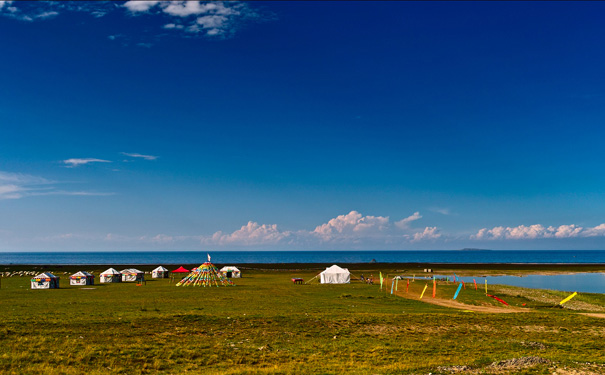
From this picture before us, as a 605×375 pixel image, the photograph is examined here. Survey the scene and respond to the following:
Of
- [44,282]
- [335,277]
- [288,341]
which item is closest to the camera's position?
[288,341]

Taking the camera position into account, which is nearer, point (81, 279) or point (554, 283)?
point (81, 279)

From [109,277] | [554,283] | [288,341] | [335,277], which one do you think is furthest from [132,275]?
[554,283]

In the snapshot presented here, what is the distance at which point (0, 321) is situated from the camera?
95.8 ft

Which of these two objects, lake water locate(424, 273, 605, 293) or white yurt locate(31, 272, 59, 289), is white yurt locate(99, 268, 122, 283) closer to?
white yurt locate(31, 272, 59, 289)

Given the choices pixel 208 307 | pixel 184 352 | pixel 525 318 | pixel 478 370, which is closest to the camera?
pixel 478 370

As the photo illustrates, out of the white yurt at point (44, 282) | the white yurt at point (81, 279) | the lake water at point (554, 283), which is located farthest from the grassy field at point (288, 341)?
the lake water at point (554, 283)

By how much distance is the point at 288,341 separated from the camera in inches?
968

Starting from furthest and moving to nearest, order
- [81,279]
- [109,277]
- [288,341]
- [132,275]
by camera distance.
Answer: [132,275], [109,277], [81,279], [288,341]

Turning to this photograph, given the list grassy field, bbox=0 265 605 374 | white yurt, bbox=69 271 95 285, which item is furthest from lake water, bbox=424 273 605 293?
white yurt, bbox=69 271 95 285

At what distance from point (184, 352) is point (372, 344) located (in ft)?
34.2

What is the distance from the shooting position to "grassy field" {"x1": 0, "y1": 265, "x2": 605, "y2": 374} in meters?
18.5

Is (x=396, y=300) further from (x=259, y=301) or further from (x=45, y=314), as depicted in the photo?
(x=45, y=314)

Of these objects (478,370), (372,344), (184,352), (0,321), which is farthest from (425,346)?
(0,321)

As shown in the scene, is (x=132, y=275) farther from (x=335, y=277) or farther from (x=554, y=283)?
(x=554, y=283)
